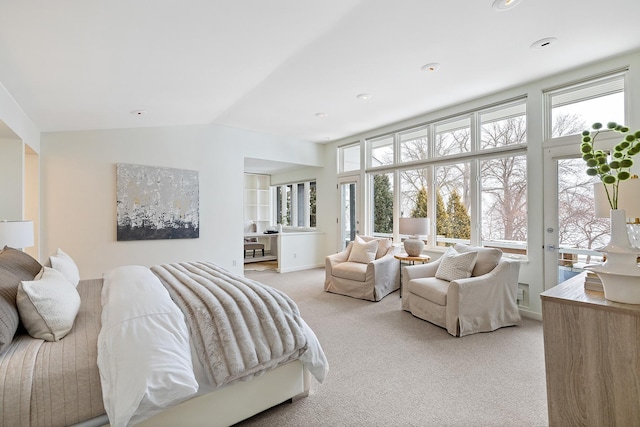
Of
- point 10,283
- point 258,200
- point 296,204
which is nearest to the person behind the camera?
point 10,283

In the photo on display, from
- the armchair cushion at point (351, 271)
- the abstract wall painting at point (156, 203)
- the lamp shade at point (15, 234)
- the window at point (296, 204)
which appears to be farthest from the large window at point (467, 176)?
the lamp shade at point (15, 234)

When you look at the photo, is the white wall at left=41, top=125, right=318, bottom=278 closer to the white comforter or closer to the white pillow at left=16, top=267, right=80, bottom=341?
the white pillow at left=16, top=267, right=80, bottom=341

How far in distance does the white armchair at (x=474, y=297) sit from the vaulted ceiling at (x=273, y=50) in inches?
82.1

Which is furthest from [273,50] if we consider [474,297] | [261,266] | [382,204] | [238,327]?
[261,266]

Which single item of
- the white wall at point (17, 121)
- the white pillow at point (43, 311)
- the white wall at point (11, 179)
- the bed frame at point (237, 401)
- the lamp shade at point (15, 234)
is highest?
the white wall at point (17, 121)

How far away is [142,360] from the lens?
4.35 ft

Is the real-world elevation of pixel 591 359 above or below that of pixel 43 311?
below

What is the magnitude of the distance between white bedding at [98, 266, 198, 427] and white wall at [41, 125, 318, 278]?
3.22m

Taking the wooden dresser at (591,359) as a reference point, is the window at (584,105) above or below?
above

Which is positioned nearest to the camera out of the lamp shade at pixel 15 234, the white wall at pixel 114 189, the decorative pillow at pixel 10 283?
the decorative pillow at pixel 10 283

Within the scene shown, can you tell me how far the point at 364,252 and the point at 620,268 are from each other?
11.2 ft

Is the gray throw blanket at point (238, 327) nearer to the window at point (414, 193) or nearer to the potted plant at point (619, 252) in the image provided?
the potted plant at point (619, 252)

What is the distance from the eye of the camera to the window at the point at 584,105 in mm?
3121

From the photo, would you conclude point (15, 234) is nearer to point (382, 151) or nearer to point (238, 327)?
point (238, 327)
